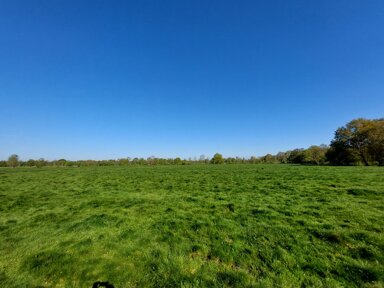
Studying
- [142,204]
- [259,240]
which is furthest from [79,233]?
[259,240]

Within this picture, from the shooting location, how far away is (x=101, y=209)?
1216 cm

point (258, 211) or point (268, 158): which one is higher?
→ point (268, 158)

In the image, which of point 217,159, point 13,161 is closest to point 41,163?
point 13,161

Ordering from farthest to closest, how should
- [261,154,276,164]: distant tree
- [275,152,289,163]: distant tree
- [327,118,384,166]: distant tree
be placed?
[261,154,276,164]: distant tree < [275,152,289,163]: distant tree < [327,118,384,166]: distant tree

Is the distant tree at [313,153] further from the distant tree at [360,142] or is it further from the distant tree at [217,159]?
the distant tree at [217,159]

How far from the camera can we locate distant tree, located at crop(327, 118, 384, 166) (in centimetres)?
5868

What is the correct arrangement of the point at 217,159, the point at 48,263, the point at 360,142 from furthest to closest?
the point at 217,159
the point at 360,142
the point at 48,263

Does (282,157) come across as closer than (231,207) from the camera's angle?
No

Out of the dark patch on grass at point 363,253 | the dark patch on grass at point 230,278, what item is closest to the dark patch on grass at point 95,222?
the dark patch on grass at point 230,278

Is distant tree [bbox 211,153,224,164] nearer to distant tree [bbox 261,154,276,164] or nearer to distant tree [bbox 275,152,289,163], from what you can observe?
distant tree [bbox 261,154,276,164]

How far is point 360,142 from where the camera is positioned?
206 ft

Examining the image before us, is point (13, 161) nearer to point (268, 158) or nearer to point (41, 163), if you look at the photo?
point (41, 163)

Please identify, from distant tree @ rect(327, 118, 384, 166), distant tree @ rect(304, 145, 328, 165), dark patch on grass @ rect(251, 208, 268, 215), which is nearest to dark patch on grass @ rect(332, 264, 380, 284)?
dark patch on grass @ rect(251, 208, 268, 215)

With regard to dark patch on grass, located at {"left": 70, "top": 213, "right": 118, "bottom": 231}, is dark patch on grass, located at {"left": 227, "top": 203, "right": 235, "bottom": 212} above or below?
above
